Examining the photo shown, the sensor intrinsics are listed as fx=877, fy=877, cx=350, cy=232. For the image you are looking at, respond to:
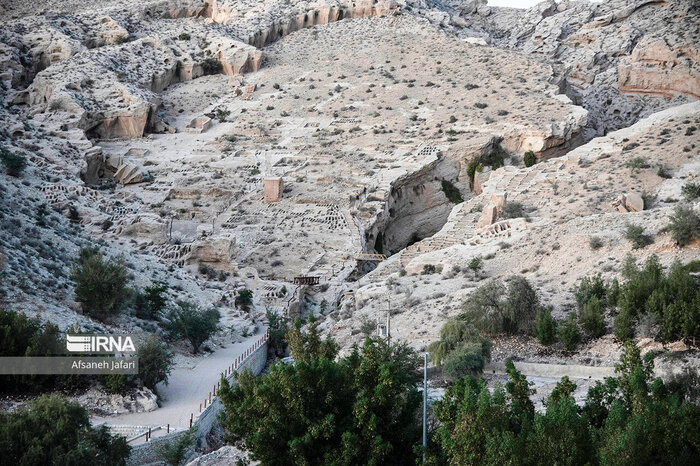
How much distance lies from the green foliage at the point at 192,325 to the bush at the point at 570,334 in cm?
1075

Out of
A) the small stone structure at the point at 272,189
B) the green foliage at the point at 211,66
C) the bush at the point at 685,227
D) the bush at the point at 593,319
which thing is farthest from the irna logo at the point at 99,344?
the green foliage at the point at 211,66

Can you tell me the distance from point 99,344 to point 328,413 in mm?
7623

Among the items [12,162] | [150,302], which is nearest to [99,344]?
[150,302]

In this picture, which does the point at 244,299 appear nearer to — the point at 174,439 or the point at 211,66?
the point at 174,439

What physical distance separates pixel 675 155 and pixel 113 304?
24.0 m

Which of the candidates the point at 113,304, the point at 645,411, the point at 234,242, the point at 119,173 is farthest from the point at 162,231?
the point at 645,411

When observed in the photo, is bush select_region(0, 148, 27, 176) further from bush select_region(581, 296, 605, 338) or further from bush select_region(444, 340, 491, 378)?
bush select_region(581, 296, 605, 338)

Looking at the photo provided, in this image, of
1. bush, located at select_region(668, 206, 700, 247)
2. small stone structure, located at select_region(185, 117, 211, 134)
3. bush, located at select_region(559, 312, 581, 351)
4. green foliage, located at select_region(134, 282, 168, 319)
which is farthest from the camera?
small stone structure, located at select_region(185, 117, 211, 134)

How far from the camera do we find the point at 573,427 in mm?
14062

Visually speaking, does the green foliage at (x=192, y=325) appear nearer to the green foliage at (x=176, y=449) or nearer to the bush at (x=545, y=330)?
the green foliage at (x=176, y=449)

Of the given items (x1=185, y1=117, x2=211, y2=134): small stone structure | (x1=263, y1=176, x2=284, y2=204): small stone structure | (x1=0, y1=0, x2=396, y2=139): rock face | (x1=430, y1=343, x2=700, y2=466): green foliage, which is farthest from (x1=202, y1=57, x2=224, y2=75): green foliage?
(x1=430, y1=343, x2=700, y2=466): green foliage

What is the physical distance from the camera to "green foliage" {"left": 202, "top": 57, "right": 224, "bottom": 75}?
6134 cm

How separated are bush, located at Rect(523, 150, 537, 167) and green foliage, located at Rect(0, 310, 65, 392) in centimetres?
3000

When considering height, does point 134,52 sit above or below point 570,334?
above
